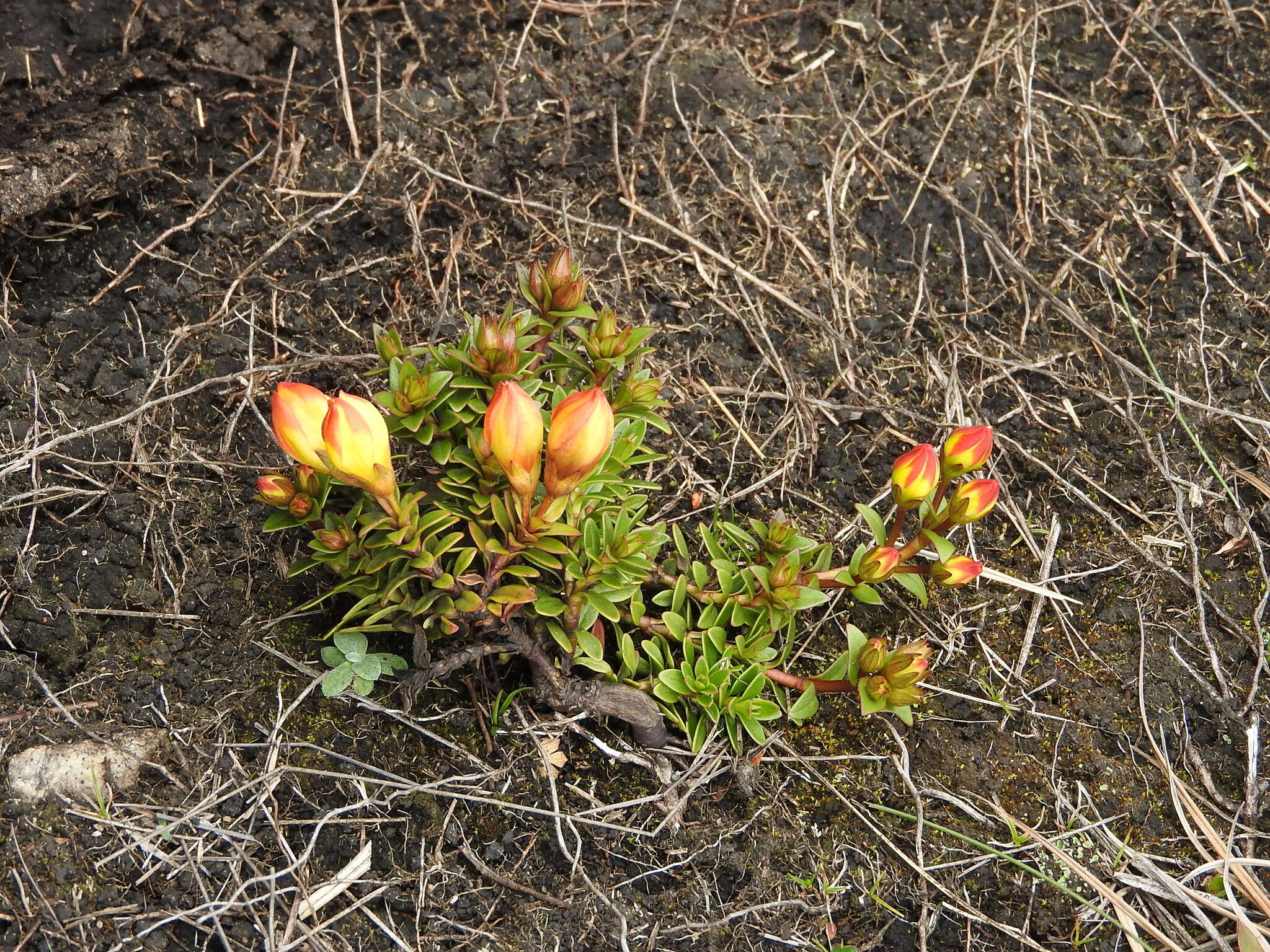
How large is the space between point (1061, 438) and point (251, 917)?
2.61 metres

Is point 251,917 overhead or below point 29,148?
below

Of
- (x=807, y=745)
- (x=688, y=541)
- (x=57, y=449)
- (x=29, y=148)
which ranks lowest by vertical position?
(x=807, y=745)

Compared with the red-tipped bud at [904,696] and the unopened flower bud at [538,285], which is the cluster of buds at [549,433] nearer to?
the unopened flower bud at [538,285]

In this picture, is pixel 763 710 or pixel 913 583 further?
pixel 913 583

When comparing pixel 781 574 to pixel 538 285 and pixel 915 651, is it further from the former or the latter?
pixel 538 285

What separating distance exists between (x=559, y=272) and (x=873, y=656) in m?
1.19

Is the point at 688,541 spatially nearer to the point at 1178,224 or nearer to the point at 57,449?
the point at 57,449

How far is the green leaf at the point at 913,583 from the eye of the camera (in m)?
2.72

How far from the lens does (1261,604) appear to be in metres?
2.93

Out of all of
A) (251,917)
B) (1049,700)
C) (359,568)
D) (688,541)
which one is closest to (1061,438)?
(1049,700)

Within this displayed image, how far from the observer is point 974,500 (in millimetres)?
2568

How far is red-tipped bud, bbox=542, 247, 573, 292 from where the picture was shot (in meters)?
2.56

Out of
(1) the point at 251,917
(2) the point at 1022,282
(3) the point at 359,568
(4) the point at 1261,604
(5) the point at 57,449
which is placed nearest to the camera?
(1) the point at 251,917

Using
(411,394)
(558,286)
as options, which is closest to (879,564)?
(558,286)
